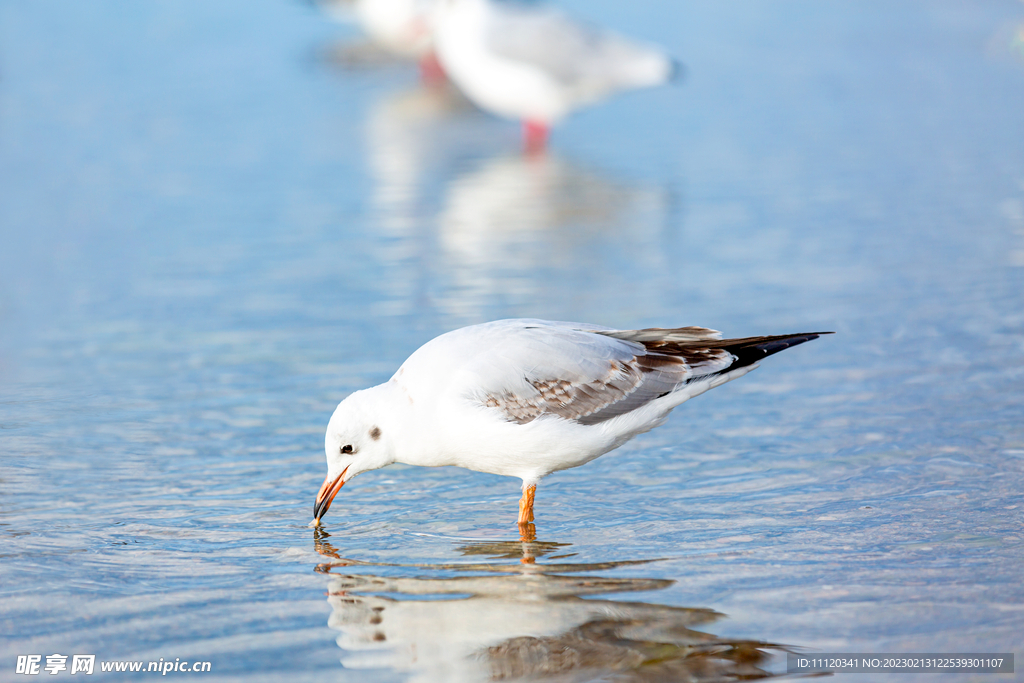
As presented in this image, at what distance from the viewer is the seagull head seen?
17.8ft

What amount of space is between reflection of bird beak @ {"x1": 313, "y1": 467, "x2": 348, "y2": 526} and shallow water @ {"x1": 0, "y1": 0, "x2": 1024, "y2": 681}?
103mm

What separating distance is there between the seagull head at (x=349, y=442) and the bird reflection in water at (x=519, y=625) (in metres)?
0.34

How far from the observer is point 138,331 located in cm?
841

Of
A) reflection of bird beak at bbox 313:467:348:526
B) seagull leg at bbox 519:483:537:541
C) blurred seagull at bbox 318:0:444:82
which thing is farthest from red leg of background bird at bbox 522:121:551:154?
reflection of bird beak at bbox 313:467:348:526

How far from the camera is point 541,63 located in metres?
14.1

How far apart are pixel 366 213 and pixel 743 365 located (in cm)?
643

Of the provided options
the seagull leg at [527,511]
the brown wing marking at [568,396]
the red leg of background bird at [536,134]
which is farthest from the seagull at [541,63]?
the seagull leg at [527,511]

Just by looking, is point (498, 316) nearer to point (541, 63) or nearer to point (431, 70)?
point (541, 63)

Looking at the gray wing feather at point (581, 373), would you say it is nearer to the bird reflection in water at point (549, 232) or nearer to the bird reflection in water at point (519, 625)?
the bird reflection in water at point (519, 625)

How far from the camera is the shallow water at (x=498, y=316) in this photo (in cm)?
457

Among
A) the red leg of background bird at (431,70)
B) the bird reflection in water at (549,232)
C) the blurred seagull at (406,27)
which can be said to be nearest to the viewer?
the bird reflection in water at (549,232)

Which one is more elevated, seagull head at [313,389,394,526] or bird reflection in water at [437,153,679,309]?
seagull head at [313,389,394,526]

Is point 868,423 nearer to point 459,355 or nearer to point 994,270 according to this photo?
point 459,355

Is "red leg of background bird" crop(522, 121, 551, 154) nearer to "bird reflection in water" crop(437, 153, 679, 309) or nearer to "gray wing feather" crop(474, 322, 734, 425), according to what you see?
"bird reflection in water" crop(437, 153, 679, 309)
